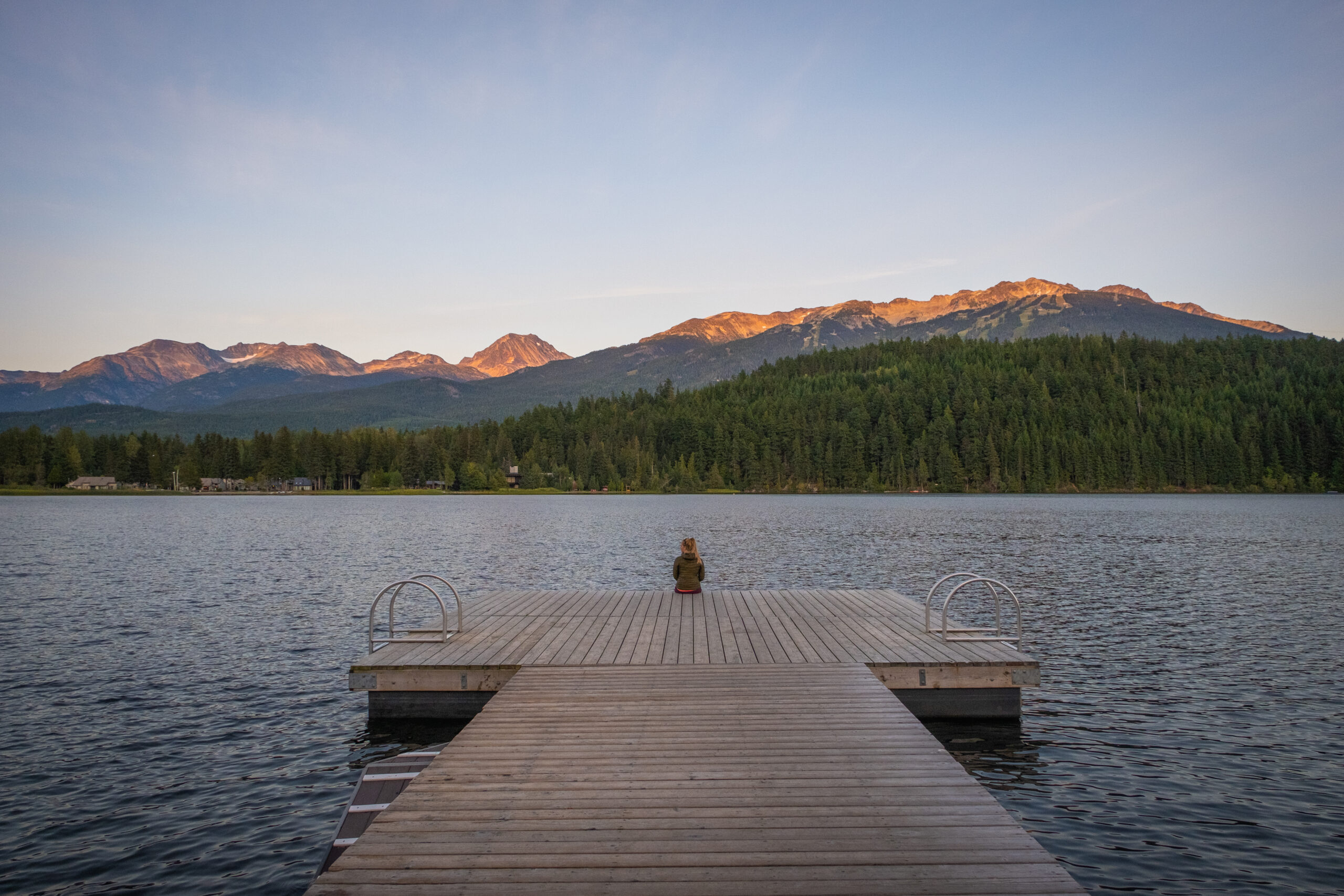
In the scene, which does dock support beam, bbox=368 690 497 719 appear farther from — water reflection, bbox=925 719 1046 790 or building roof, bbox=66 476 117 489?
building roof, bbox=66 476 117 489

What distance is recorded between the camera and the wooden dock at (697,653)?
12.6 metres

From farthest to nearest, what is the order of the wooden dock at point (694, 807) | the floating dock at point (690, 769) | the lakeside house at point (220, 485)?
the lakeside house at point (220, 485) < the floating dock at point (690, 769) < the wooden dock at point (694, 807)

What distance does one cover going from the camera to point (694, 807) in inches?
285

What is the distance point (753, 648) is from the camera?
14070mm

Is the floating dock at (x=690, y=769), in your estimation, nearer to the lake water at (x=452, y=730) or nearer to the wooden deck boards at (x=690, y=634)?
the wooden deck boards at (x=690, y=634)

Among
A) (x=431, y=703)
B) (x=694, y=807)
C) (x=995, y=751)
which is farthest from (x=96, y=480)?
(x=694, y=807)

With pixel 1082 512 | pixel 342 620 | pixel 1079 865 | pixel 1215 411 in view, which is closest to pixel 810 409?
pixel 1215 411

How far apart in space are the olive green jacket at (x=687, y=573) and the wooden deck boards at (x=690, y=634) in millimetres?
310

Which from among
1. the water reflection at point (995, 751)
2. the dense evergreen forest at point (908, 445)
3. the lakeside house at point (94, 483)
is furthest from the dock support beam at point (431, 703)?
the lakeside house at point (94, 483)

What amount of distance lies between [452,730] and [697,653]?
14.3 ft

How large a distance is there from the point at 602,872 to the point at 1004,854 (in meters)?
3.26

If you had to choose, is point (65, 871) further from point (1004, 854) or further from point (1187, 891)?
point (1187, 891)

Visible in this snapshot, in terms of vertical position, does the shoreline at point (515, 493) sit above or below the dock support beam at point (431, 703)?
above

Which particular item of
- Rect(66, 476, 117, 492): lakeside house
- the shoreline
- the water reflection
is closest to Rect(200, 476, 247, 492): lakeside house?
the shoreline
